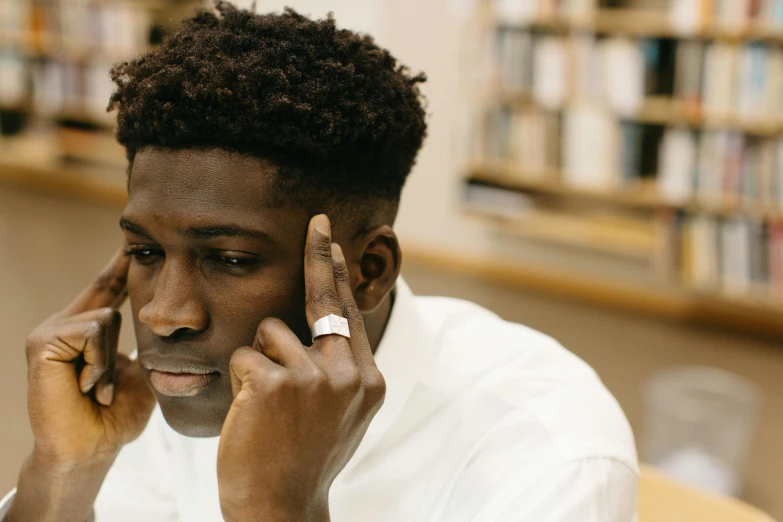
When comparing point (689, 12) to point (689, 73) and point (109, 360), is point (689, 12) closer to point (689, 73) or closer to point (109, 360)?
point (689, 73)

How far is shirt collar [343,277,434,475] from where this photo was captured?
42.6 inches

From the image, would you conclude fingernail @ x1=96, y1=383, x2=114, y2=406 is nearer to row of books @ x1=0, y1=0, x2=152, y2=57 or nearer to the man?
the man

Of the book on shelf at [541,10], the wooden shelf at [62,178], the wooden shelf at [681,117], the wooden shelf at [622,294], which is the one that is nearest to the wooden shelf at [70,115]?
the wooden shelf at [62,178]

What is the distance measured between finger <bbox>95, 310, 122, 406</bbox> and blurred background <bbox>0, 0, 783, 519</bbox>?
1756mm

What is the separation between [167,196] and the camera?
92 centimetres

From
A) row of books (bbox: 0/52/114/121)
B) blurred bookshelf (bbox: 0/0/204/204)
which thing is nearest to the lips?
blurred bookshelf (bbox: 0/0/204/204)

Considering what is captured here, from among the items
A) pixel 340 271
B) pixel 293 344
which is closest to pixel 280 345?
pixel 293 344

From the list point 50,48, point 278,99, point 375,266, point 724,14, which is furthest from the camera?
point 50,48

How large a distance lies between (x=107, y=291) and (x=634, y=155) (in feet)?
10.0

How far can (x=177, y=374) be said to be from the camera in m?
0.95

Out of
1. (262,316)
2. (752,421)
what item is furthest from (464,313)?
(752,421)

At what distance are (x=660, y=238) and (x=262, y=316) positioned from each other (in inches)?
125

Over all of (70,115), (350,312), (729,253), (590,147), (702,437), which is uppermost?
(70,115)

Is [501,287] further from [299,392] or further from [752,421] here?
[299,392]
